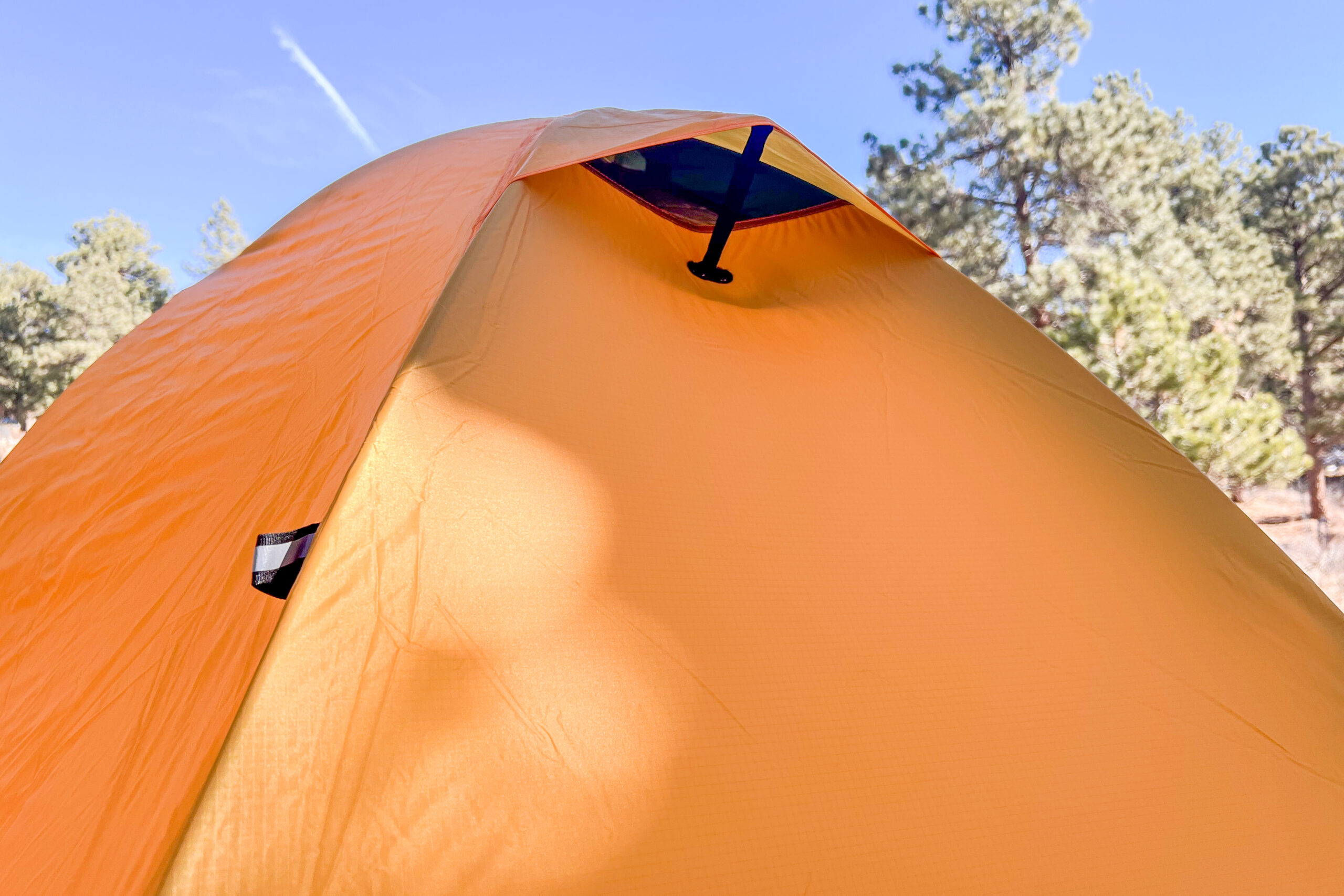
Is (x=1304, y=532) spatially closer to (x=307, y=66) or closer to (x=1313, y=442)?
(x=1313, y=442)

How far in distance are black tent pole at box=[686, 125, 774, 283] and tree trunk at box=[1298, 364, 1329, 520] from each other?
11453mm

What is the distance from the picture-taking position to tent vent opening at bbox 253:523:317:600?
961mm

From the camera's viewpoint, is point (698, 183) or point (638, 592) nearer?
point (638, 592)

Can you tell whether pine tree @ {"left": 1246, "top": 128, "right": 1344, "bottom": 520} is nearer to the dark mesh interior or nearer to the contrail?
the dark mesh interior

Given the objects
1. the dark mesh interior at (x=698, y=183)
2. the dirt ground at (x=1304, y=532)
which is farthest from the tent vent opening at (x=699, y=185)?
the dirt ground at (x=1304, y=532)

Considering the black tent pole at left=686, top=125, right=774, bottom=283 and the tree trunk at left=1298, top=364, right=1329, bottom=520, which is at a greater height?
the tree trunk at left=1298, top=364, right=1329, bottom=520

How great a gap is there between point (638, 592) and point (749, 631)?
16cm

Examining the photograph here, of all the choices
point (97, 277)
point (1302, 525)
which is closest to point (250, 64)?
point (97, 277)

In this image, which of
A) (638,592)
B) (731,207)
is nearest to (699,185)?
(731,207)

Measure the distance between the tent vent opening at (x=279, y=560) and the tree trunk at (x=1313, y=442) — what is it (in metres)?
12.3

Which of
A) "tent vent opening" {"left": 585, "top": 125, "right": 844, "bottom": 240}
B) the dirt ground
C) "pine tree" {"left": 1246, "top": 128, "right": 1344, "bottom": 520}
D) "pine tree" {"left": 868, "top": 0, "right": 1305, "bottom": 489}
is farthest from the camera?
"pine tree" {"left": 1246, "top": 128, "right": 1344, "bottom": 520}

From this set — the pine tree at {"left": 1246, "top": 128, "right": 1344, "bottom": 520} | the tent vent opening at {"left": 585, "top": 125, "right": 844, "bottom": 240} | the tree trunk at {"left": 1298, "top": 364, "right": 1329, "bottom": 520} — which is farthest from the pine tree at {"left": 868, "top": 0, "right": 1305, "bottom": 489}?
the tent vent opening at {"left": 585, "top": 125, "right": 844, "bottom": 240}

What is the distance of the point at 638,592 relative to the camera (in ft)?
3.41

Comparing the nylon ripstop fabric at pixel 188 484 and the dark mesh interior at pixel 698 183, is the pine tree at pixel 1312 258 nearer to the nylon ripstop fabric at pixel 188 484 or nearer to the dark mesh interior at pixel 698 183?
the dark mesh interior at pixel 698 183
